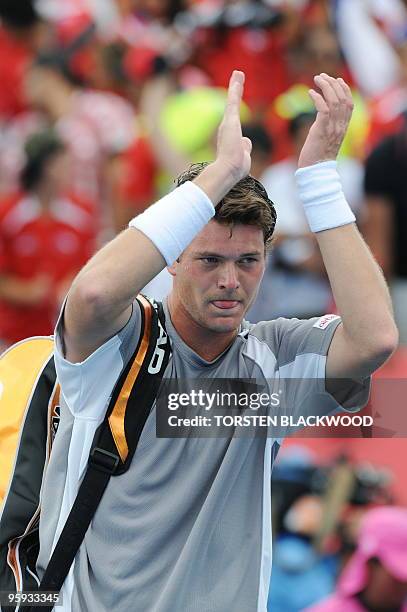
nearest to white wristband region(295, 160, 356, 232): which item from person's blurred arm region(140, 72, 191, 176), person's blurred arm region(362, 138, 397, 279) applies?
person's blurred arm region(362, 138, 397, 279)

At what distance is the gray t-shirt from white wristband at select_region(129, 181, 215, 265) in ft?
0.80

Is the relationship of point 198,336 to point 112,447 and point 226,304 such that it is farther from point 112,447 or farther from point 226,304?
point 112,447

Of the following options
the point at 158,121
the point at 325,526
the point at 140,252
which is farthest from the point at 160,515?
the point at 158,121

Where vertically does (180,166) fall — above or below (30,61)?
below

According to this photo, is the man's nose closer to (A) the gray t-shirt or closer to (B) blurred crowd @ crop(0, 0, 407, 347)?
(A) the gray t-shirt

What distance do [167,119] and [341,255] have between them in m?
5.27

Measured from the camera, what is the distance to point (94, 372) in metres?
2.85

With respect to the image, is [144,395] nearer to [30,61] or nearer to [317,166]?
[317,166]

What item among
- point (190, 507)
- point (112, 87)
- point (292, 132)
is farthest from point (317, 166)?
point (112, 87)

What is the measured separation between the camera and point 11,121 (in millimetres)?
10281

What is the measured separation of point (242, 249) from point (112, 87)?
291 inches

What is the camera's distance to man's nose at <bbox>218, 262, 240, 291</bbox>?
287 cm

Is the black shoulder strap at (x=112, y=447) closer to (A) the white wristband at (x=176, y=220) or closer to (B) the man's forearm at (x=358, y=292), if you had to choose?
(A) the white wristband at (x=176, y=220)

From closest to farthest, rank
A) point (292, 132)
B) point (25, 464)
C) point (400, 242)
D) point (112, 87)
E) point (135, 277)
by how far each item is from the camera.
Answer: point (135, 277)
point (25, 464)
point (400, 242)
point (292, 132)
point (112, 87)
